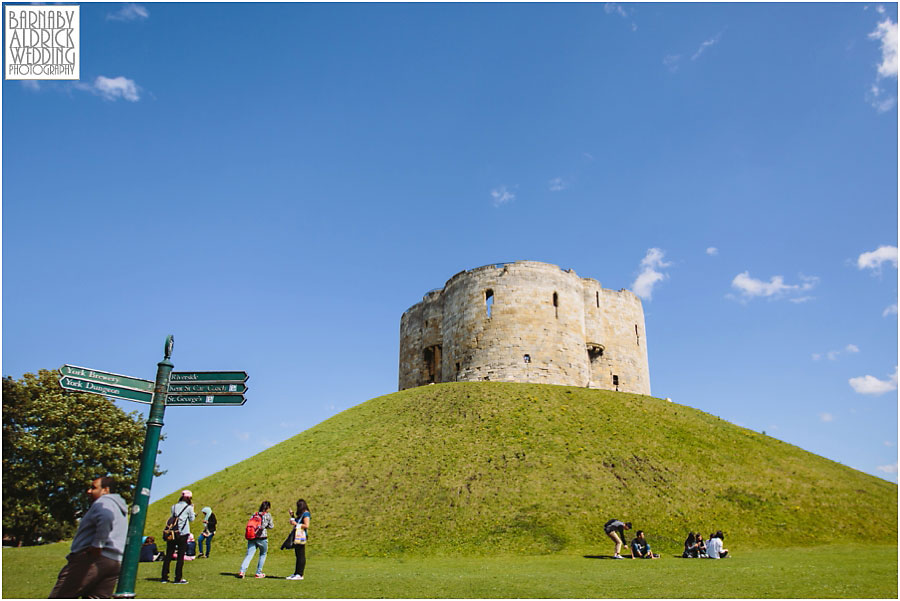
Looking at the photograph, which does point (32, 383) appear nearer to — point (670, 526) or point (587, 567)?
point (587, 567)

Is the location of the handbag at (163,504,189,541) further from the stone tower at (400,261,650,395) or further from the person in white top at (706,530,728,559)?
the stone tower at (400,261,650,395)

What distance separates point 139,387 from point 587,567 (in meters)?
13.9

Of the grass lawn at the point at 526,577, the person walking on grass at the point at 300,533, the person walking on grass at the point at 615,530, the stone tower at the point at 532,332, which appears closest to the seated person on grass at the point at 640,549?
the person walking on grass at the point at 615,530

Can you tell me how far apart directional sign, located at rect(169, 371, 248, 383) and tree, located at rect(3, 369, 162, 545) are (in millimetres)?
27187

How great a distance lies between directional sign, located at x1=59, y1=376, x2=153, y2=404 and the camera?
30.1 ft

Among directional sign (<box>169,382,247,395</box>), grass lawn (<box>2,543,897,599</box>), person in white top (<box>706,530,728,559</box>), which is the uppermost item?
directional sign (<box>169,382,247,395</box>)

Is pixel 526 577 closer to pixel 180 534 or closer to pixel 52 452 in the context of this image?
pixel 180 534

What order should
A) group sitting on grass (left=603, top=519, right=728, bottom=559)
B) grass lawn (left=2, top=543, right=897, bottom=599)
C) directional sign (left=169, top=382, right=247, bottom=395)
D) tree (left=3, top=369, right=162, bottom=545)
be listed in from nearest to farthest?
1. directional sign (left=169, top=382, right=247, bottom=395)
2. grass lawn (left=2, top=543, right=897, bottom=599)
3. group sitting on grass (left=603, top=519, right=728, bottom=559)
4. tree (left=3, top=369, right=162, bottom=545)

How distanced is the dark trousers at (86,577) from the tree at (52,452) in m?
28.5

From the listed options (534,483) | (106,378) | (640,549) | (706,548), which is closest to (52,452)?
(534,483)

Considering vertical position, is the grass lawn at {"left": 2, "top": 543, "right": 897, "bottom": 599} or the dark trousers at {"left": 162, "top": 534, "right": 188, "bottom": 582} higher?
the dark trousers at {"left": 162, "top": 534, "right": 188, "bottom": 582}

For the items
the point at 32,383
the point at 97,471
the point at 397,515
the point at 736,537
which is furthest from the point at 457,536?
the point at 32,383

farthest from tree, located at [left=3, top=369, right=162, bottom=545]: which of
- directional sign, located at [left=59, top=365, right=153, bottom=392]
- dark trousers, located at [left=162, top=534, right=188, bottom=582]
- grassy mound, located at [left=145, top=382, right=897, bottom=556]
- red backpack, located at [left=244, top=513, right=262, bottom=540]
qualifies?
directional sign, located at [left=59, top=365, right=153, bottom=392]

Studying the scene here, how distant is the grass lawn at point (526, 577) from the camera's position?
41.4 feet
